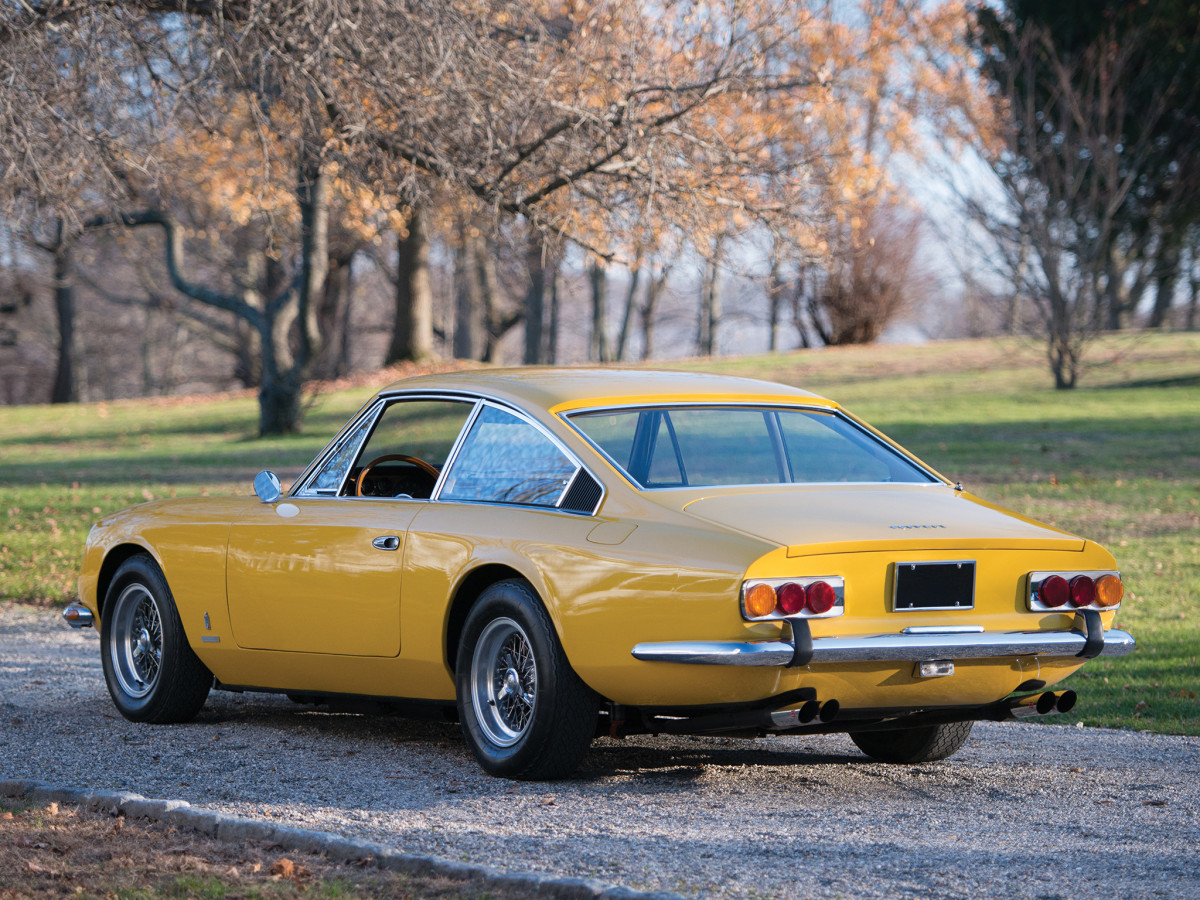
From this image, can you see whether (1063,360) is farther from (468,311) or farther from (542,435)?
(542,435)

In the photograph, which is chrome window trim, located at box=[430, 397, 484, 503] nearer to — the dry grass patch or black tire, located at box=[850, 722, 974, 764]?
the dry grass patch

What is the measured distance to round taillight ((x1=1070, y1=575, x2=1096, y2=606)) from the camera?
204 inches

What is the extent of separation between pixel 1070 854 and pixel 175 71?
439 inches

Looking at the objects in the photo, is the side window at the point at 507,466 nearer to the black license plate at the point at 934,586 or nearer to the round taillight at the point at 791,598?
the round taillight at the point at 791,598

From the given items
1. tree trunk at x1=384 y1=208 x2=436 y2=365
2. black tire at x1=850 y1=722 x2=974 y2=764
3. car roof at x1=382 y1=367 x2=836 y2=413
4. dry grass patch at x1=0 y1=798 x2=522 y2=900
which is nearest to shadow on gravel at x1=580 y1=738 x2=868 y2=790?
black tire at x1=850 y1=722 x2=974 y2=764

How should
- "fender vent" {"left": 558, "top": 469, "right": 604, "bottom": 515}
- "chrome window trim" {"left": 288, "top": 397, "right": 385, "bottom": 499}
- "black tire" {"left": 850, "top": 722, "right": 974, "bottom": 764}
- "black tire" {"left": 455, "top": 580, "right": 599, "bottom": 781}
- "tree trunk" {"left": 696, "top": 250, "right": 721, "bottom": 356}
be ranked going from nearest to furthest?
"black tire" {"left": 455, "top": 580, "right": 599, "bottom": 781} → "fender vent" {"left": 558, "top": 469, "right": 604, "bottom": 515} → "black tire" {"left": 850, "top": 722, "right": 974, "bottom": 764} → "chrome window trim" {"left": 288, "top": 397, "right": 385, "bottom": 499} → "tree trunk" {"left": 696, "top": 250, "right": 721, "bottom": 356}

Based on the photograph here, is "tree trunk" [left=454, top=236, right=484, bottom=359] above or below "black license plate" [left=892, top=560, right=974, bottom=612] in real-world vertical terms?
above

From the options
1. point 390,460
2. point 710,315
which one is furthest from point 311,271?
point 710,315

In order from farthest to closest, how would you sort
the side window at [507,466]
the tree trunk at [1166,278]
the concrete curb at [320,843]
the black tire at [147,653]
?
1. the tree trunk at [1166,278]
2. the black tire at [147,653]
3. the side window at [507,466]
4. the concrete curb at [320,843]

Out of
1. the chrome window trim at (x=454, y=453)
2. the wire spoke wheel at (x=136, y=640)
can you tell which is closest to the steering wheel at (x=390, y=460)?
the chrome window trim at (x=454, y=453)

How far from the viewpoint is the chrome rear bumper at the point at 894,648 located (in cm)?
463

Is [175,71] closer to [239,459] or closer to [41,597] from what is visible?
[41,597]

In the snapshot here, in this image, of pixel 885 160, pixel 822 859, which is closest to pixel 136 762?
pixel 822 859

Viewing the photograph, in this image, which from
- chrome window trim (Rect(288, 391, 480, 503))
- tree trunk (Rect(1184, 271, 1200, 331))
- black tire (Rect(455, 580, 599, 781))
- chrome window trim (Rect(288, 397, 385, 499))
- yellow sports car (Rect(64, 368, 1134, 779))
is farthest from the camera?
tree trunk (Rect(1184, 271, 1200, 331))
